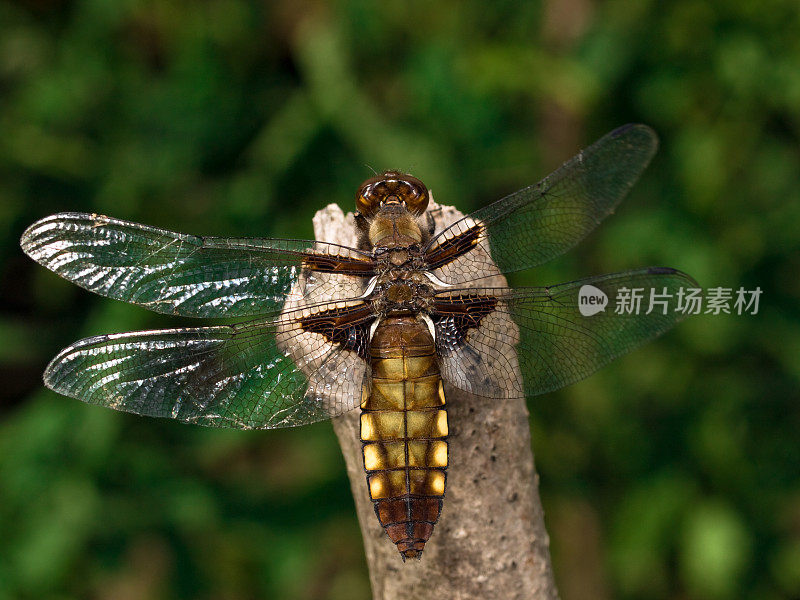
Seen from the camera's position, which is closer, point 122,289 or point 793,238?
point 122,289

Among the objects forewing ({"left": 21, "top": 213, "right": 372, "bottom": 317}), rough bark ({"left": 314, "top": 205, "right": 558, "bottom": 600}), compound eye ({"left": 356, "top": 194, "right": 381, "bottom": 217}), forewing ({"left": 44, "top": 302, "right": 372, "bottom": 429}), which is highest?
compound eye ({"left": 356, "top": 194, "right": 381, "bottom": 217})

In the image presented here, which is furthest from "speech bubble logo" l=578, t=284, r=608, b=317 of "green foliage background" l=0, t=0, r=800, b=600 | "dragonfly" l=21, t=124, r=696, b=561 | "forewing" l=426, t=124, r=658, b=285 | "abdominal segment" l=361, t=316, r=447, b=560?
"green foliage background" l=0, t=0, r=800, b=600

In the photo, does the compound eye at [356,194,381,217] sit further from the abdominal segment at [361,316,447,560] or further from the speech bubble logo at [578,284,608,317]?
the speech bubble logo at [578,284,608,317]

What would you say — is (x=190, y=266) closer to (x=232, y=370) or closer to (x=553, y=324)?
(x=232, y=370)

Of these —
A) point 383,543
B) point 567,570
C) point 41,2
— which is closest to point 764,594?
point 567,570

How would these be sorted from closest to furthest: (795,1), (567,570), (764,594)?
(795,1), (764,594), (567,570)

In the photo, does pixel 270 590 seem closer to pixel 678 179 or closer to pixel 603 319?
pixel 603 319
